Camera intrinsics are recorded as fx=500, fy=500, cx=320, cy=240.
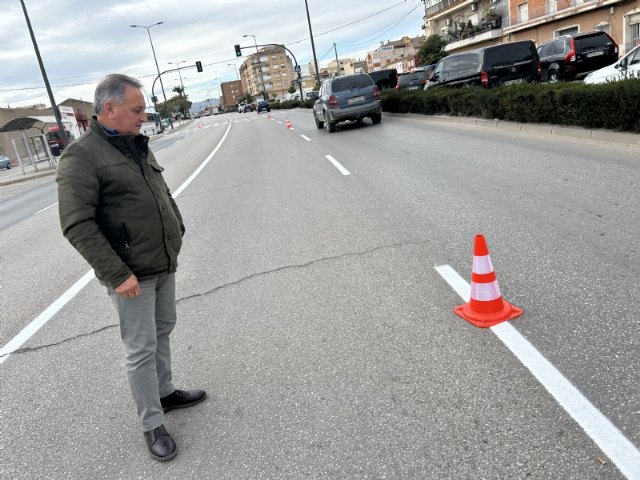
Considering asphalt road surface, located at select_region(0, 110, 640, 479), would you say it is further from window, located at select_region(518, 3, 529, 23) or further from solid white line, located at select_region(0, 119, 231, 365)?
window, located at select_region(518, 3, 529, 23)

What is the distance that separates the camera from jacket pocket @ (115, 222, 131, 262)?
248 cm

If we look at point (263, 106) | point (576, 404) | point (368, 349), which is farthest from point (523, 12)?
point (576, 404)

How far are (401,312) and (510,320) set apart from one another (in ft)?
2.53

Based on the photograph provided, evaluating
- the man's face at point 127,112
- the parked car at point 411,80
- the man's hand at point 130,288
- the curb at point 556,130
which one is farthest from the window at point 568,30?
the man's hand at point 130,288

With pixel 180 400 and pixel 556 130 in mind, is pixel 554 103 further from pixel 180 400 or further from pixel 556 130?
pixel 180 400

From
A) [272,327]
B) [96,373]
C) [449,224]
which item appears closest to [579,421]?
[272,327]

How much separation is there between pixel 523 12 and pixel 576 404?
147 feet

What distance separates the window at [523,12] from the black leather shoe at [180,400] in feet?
144

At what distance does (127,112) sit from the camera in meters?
2.44

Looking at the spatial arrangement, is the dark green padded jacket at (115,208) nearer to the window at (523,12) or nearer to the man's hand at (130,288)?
the man's hand at (130,288)

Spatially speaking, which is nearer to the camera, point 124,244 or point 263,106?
point 124,244

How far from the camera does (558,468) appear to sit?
2166 millimetres

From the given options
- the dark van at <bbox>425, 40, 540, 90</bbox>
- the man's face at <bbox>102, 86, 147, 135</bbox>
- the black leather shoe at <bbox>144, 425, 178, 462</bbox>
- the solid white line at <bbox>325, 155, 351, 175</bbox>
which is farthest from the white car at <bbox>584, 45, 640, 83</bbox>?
the black leather shoe at <bbox>144, 425, 178, 462</bbox>

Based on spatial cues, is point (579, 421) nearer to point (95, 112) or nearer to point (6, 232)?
point (95, 112)
